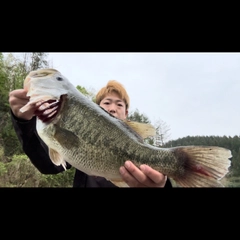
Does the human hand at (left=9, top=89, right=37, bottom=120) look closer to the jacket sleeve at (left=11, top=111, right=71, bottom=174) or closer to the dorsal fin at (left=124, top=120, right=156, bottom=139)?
the jacket sleeve at (left=11, top=111, right=71, bottom=174)

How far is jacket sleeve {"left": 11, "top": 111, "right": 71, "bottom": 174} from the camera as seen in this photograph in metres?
1.54

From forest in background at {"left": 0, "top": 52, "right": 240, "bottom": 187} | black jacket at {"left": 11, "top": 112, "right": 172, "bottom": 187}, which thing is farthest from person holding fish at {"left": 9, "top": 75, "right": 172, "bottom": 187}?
forest in background at {"left": 0, "top": 52, "right": 240, "bottom": 187}

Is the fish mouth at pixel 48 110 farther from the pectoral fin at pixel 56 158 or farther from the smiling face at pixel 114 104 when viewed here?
the smiling face at pixel 114 104

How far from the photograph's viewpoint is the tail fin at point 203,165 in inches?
51.0

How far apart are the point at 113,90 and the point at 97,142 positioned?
60 cm

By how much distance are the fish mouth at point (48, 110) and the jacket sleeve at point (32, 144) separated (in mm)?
108

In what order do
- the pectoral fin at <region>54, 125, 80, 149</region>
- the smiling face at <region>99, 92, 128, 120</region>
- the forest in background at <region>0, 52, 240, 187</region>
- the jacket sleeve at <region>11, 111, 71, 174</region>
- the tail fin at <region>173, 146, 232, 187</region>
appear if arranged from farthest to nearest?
the forest in background at <region>0, 52, 240, 187</region>
the smiling face at <region>99, 92, 128, 120</region>
the jacket sleeve at <region>11, 111, 71, 174</region>
the pectoral fin at <region>54, 125, 80, 149</region>
the tail fin at <region>173, 146, 232, 187</region>

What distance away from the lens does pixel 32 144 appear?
1.61 metres

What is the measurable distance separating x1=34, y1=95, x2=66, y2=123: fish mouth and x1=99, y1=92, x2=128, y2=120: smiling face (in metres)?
0.45

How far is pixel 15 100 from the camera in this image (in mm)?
1462
